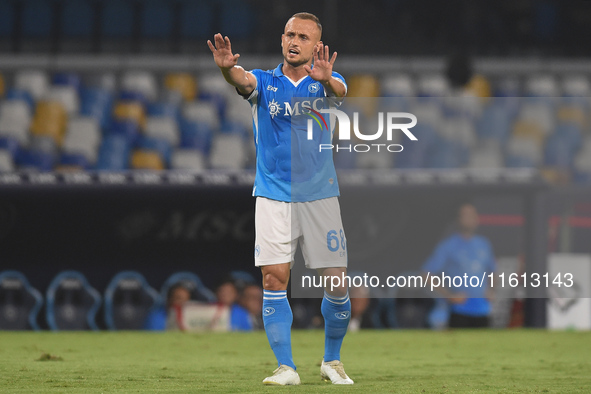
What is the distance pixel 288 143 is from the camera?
4773mm

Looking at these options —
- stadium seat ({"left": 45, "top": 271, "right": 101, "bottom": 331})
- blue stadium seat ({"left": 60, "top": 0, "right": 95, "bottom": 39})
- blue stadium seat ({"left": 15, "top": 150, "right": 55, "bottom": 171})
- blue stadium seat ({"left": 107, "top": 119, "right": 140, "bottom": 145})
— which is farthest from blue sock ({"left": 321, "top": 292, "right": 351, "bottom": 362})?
blue stadium seat ({"left": 60, "top": 0, "right": 95, "bottom": 39})

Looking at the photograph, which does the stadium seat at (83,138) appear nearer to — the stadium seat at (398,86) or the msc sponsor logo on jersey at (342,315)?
the stadium seat at (398,86)

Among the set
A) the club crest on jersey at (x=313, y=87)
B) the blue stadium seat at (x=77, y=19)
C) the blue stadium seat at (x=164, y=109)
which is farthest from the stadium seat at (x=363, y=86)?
the club crest on jersey at (x=313, y=87)

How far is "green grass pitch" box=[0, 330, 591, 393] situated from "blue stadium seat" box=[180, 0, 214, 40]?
23.3ft

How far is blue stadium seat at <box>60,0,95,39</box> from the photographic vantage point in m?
14.4

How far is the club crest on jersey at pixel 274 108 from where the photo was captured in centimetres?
478

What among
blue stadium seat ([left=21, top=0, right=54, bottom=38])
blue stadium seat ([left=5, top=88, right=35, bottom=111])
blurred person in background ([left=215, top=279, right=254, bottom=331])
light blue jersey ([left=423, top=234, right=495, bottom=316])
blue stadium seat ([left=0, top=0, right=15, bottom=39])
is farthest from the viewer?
blue stadium seat ([left=21, top=0, right=54, bottom=38])

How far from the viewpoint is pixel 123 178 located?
9453 mm

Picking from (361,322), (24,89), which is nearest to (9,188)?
(24,89)

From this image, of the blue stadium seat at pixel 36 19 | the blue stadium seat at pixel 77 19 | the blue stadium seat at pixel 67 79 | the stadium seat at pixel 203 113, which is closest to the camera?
the stadium seat at pixel 203 113

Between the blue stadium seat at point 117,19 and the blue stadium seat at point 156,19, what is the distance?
8.8 inches

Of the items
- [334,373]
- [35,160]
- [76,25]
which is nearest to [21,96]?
[35,160]

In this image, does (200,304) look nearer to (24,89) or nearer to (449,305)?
(449,305)

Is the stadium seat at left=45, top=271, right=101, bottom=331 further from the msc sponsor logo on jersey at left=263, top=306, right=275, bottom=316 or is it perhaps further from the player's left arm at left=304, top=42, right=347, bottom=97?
the player's left arm at left=304, top=42, right=347, bottom=97
